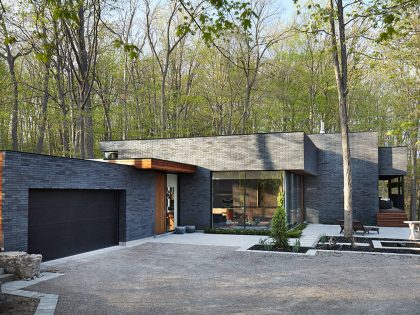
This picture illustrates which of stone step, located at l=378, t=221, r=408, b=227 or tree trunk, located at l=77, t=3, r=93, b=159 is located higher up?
tree trunk, located at l=77, t=3, r=93, b=159

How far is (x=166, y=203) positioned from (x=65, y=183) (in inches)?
254

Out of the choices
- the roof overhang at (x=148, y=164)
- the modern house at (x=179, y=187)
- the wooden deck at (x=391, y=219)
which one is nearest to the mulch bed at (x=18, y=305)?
the modern house at (x=179, y=187)

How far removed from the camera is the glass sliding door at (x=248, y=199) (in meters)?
15.9

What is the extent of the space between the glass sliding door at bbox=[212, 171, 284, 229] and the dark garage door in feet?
16.9

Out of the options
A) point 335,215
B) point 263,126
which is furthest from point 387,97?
point 335,215

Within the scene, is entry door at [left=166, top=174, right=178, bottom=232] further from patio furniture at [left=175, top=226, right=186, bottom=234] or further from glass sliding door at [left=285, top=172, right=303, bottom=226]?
glass sliding door at [left=285, top=172, right=303, bottom=226]

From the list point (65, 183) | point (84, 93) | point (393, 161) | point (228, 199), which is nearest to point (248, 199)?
point (228, 199)

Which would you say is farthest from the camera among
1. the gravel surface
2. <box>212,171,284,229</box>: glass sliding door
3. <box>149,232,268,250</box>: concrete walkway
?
<box>212,171,284,229</box>: glass sliding door

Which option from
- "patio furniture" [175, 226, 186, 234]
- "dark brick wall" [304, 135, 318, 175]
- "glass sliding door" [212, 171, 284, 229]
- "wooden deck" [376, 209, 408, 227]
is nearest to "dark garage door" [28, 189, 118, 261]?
"patio furniture" [175, 226, 186, 234]

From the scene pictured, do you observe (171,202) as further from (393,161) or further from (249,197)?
(393,161)

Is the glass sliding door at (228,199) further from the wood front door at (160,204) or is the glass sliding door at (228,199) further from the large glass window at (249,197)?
the wood front door at (160,204)

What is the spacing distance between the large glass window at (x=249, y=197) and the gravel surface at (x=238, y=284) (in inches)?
188

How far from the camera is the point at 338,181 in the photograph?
20.2 m

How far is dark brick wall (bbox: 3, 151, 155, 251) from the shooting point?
28.6ft
